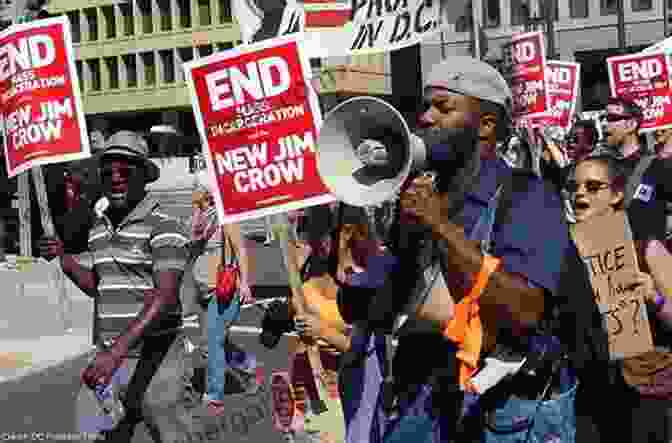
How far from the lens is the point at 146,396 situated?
483cm

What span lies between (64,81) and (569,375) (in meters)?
5.51

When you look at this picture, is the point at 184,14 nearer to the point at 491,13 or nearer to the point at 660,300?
the point at 491,13

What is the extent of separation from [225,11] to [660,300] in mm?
67160

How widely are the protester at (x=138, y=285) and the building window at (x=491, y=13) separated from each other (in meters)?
47.8

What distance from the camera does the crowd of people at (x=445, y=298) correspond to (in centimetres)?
307

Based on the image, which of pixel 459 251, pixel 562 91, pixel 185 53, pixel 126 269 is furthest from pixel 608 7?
pixel 459 251

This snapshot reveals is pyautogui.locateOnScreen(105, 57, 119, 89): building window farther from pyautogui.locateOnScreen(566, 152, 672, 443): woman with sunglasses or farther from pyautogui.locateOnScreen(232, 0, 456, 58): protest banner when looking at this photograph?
pyautogui.locateOnScreen(566, 152, 672, 443): woman with sunglasses

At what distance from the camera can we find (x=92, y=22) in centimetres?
7562

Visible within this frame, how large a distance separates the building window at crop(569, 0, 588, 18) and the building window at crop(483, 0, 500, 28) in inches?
119

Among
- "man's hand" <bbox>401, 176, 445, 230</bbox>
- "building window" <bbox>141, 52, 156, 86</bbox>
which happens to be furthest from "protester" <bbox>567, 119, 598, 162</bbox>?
"building window" <bbox>141, 52, 156, 86</bbox>

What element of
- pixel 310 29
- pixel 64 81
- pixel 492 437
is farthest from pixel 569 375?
pixel 64 81

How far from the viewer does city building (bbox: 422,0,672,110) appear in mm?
49531

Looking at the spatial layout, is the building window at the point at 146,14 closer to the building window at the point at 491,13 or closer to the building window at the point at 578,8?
the building window at the point at 491,13

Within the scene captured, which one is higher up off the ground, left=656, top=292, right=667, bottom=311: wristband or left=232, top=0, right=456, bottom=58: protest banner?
left=232, top=0, right=456, bottom=58: protest banner
